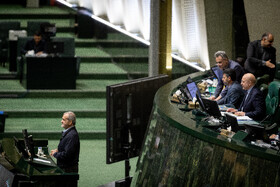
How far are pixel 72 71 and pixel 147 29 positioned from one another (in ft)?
5.35

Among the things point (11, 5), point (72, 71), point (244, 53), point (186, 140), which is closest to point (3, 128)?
point (72, 71)

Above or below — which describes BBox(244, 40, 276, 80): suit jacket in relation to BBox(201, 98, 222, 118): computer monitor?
above

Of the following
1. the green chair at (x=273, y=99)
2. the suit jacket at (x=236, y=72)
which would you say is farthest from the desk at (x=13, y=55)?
the green chair at (x=273, y=99)

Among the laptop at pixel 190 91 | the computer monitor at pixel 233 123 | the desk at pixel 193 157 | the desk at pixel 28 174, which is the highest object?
the laptop at pixel 190 91

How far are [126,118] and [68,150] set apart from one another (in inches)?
52.3

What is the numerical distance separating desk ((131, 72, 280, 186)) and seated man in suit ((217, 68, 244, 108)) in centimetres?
132

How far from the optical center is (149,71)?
12.0 metres

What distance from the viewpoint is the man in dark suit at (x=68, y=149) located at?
8000 millimetres

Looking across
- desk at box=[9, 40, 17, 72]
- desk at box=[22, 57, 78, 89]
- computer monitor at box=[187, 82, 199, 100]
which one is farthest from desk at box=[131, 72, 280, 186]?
desk at box=[9, 40, 17, 72]

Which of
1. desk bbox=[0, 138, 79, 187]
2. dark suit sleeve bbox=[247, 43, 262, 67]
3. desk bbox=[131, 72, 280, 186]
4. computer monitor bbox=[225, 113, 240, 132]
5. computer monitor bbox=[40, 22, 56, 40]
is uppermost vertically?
computer monitor bbox=[40, 22, 56, 40]

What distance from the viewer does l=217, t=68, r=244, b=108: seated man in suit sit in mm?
8180

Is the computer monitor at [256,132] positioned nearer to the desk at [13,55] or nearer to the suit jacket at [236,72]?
the suit jacket at [236,72]

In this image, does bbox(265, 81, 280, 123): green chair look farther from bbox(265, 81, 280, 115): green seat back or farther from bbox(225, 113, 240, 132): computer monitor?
bbox(225, 113, 240, 132): computer monitor

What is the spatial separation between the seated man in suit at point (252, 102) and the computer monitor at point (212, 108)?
84 centimetres
